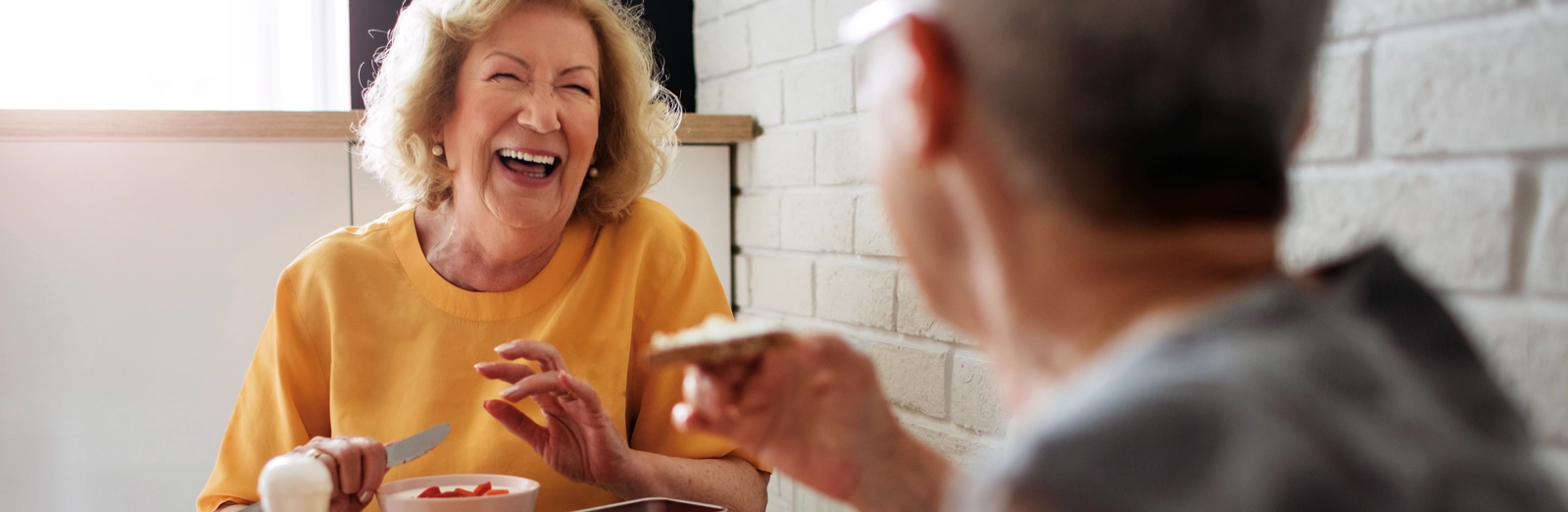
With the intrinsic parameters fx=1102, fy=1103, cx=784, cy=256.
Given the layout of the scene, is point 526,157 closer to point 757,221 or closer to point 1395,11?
point 757,221

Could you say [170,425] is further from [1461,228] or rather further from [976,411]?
[1461,228]

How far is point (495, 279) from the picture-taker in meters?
1.54

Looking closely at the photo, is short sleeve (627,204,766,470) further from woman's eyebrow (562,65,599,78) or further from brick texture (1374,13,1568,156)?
brick texture (1374,13,1568,156)

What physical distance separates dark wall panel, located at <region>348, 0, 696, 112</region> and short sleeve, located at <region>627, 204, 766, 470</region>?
2.63ft

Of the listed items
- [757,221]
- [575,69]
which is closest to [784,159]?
[757,221]

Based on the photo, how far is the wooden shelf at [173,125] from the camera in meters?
1.77

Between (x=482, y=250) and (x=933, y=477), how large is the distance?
3.01 ft

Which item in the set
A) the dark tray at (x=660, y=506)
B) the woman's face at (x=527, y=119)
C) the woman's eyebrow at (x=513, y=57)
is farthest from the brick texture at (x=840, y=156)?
the dark tray at (x=660, y=506)

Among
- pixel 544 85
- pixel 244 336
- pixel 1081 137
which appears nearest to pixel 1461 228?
pixel 1081 137

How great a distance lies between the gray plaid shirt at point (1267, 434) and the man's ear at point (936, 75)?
0.13m

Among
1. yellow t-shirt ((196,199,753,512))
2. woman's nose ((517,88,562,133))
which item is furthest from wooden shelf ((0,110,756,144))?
woman's nose ((517,88,562,133))

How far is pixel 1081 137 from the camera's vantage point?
43 centimetres

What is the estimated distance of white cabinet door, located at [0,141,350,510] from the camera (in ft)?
5.93

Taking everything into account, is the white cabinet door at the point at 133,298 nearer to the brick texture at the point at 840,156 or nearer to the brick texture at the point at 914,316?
the brick texture at the point at 840,156
